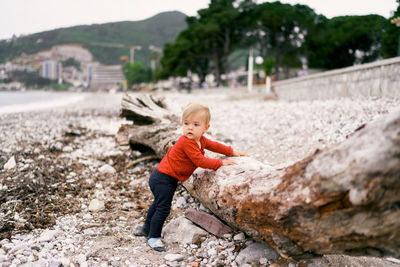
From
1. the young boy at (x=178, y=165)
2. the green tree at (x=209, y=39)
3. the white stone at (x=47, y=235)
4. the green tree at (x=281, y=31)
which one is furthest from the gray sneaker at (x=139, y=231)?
the green tree at (x=209, y=39)

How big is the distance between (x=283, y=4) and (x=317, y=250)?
38.1 metres

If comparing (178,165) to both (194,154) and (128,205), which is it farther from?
(128,205)

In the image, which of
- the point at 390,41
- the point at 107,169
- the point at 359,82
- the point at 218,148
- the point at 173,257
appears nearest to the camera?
the point at 173,257

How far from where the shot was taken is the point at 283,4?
34.4 meters

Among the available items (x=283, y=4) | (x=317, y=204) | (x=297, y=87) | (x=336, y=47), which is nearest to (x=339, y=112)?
(x=317, y=204)

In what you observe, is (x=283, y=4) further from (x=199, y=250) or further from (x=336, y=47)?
(x=199, y=250)

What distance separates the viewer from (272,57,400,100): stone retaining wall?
22.4 feet

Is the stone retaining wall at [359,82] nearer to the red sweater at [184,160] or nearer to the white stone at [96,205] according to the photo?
the red sweater at [184,160]

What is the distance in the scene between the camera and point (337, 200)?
65.4 inches

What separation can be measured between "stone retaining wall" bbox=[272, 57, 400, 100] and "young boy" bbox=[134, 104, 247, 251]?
6.17 meters

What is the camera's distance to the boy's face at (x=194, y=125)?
2.67 meters

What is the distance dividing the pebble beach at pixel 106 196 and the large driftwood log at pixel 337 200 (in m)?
0.51

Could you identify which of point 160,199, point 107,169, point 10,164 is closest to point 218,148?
point 160,199

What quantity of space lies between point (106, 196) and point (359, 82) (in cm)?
782
